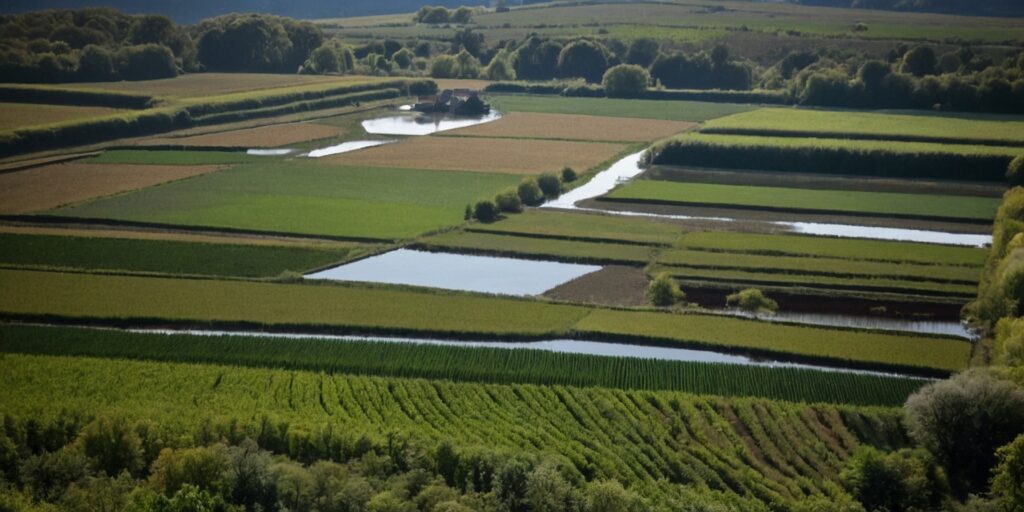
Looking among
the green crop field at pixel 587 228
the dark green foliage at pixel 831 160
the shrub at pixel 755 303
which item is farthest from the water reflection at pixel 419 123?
the shrub at pixel 755 303

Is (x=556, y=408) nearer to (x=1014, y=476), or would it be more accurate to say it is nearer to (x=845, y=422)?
(x=845, y=422)

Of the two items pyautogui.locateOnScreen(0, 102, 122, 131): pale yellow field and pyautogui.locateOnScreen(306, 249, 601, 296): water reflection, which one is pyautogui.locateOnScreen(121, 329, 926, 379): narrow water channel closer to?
pyautogui.locateOnScreen(306, 249, 601, 296): water reflection

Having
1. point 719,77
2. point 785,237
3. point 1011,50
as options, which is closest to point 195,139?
point 785,237

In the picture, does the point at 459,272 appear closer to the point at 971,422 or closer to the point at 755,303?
the point at 755,303

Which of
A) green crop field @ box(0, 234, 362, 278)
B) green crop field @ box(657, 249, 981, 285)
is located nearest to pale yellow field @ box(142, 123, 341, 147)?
green crop field @ box(0, 234, 362, 278)

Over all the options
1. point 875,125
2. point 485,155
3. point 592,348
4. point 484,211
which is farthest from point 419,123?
point 592,348
